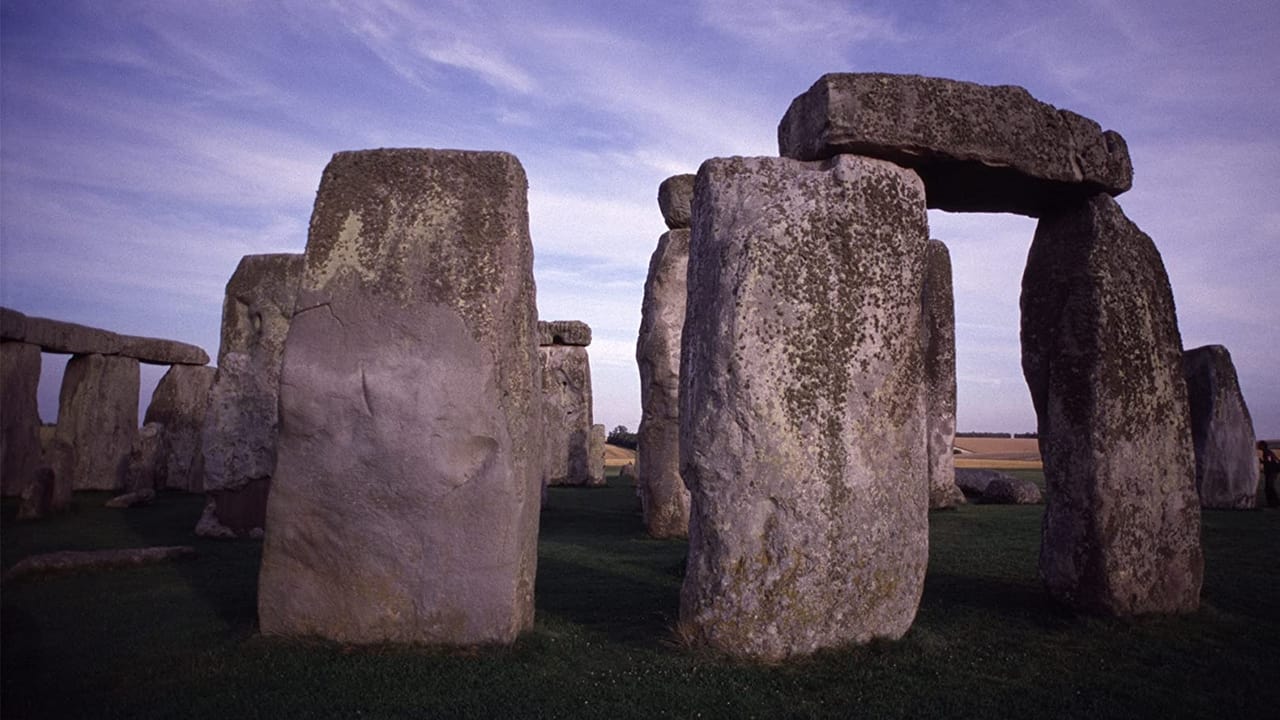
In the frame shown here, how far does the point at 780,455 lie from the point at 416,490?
171 cm

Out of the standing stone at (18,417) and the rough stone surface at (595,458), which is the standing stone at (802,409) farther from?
the rough stone surface at (595,458)

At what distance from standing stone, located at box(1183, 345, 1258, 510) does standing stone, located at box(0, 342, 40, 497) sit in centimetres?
1500

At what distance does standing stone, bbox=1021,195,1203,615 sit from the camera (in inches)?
190

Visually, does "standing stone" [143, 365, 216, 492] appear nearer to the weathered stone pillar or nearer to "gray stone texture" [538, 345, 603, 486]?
"gray stone texture" [538, 345, 603, 486]

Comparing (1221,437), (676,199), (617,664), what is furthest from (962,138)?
(1221,437)

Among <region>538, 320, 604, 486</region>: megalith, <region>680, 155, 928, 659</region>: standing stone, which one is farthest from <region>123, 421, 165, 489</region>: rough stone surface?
<region>680, 155, 928, 659</region>: standing stone

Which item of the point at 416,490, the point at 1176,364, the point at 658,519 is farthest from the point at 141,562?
the point at 1176,364

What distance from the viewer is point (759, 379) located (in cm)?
397

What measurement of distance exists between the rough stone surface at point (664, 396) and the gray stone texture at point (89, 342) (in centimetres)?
805

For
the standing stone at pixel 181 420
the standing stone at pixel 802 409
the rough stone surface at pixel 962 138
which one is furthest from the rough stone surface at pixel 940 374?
the standing stone at pixel 181 420

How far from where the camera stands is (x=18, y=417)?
1128cm

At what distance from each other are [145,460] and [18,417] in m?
2.11

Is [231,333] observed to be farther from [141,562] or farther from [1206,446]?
[1206,446]

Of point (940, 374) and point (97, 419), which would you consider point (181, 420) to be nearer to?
point (97, 419)
